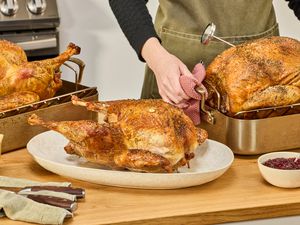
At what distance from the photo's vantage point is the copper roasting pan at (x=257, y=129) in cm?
169

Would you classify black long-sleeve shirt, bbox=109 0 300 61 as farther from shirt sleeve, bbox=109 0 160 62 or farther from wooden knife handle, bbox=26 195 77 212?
wooden knife handle, bbox=26 195 77 212

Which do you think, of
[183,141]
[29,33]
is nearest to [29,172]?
[183,141]

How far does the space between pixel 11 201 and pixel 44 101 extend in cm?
46

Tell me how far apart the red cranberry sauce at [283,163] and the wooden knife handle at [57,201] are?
1.47 ft

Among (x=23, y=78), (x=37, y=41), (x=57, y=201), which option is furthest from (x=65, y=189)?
(x=37, y=41)

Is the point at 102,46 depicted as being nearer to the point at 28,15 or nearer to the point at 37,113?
the point at 28,15

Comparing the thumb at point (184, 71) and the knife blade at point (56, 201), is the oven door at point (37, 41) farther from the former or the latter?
the knife blade at point (56, 201)

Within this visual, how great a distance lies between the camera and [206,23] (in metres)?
2.21

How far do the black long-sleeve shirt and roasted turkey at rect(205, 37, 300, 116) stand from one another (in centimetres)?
25

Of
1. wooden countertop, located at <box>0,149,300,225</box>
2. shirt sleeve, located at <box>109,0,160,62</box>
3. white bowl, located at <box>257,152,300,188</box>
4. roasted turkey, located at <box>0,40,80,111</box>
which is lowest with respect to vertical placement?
wooden countertop, located at <box>0,149,300,225</box>

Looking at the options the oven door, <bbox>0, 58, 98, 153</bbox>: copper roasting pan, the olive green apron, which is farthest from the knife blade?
the oven door

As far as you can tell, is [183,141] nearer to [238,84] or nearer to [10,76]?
[238,84]

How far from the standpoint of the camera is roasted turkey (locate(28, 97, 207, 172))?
5.02ft

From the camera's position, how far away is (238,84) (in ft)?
5.72
